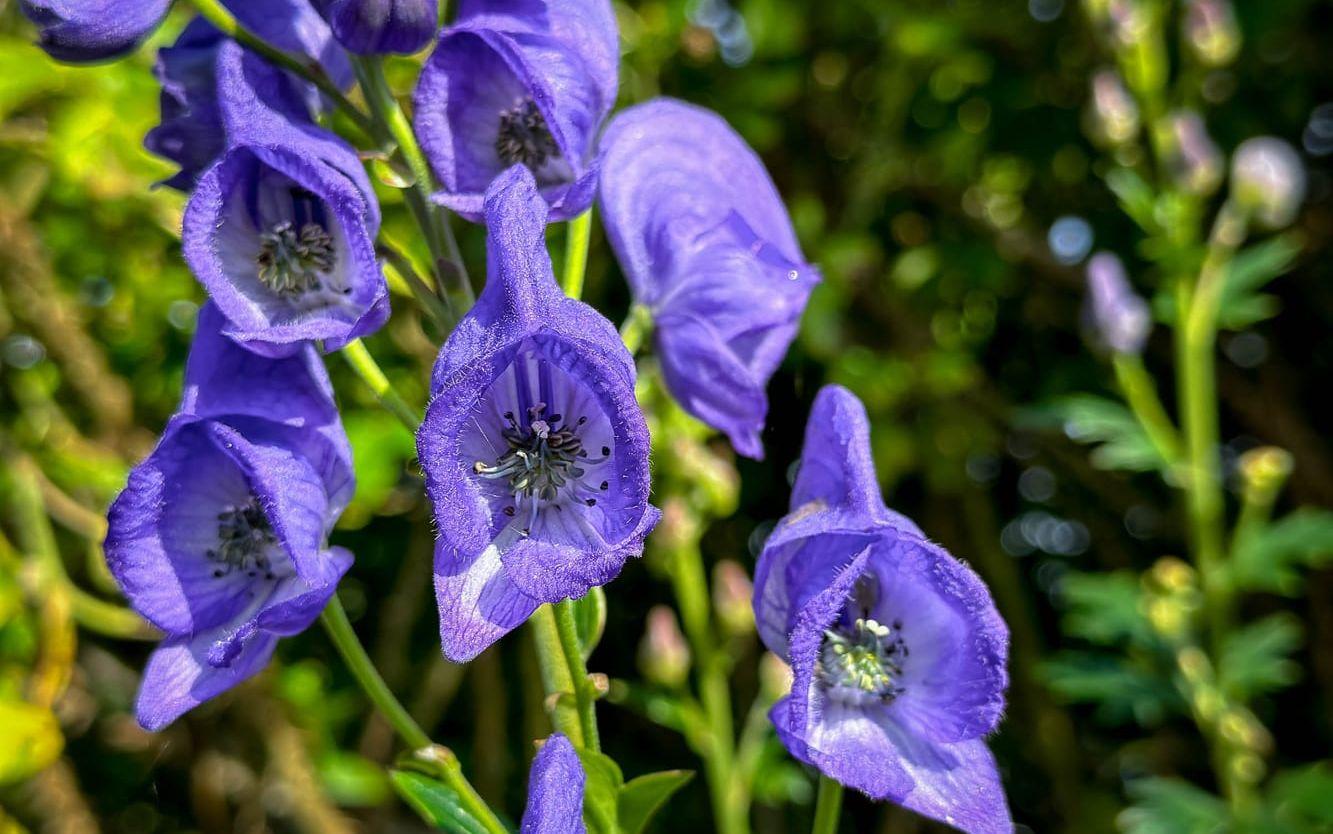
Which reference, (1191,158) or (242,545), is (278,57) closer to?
(242,545)

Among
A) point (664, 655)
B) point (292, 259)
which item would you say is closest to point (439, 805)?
point (292, 259)

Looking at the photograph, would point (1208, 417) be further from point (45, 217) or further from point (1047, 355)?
point (45, 217)

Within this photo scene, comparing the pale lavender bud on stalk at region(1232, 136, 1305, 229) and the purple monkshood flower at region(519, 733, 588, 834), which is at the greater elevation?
the purple monkshood flower at region(519, 733, 588, 834)

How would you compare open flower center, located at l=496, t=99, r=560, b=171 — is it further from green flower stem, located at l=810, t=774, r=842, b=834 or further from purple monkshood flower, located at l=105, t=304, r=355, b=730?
green flower stem, located at l=810, t=774, r=842, b=834

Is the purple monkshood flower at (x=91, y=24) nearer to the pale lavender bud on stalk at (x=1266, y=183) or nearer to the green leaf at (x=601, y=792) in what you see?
the green leaf at (x=601, y=792)

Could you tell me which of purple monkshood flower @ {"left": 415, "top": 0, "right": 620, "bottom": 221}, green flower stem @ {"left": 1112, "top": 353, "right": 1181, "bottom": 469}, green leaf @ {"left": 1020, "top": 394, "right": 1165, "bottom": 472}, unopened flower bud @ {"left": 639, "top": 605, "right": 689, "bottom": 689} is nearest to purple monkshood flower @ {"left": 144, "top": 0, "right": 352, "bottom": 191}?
purple monkshood flower @ {"left": 415, "top": 0, "right": 620, "bottom": 221}

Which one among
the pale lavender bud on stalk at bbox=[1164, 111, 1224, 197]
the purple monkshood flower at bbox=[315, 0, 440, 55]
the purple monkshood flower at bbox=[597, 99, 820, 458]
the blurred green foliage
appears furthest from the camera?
the pale lavender bud on stalk at bbox=[1164, 111, 1224, 197]

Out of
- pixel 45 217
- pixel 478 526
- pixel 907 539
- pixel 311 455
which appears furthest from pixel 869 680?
pixel 45 217
